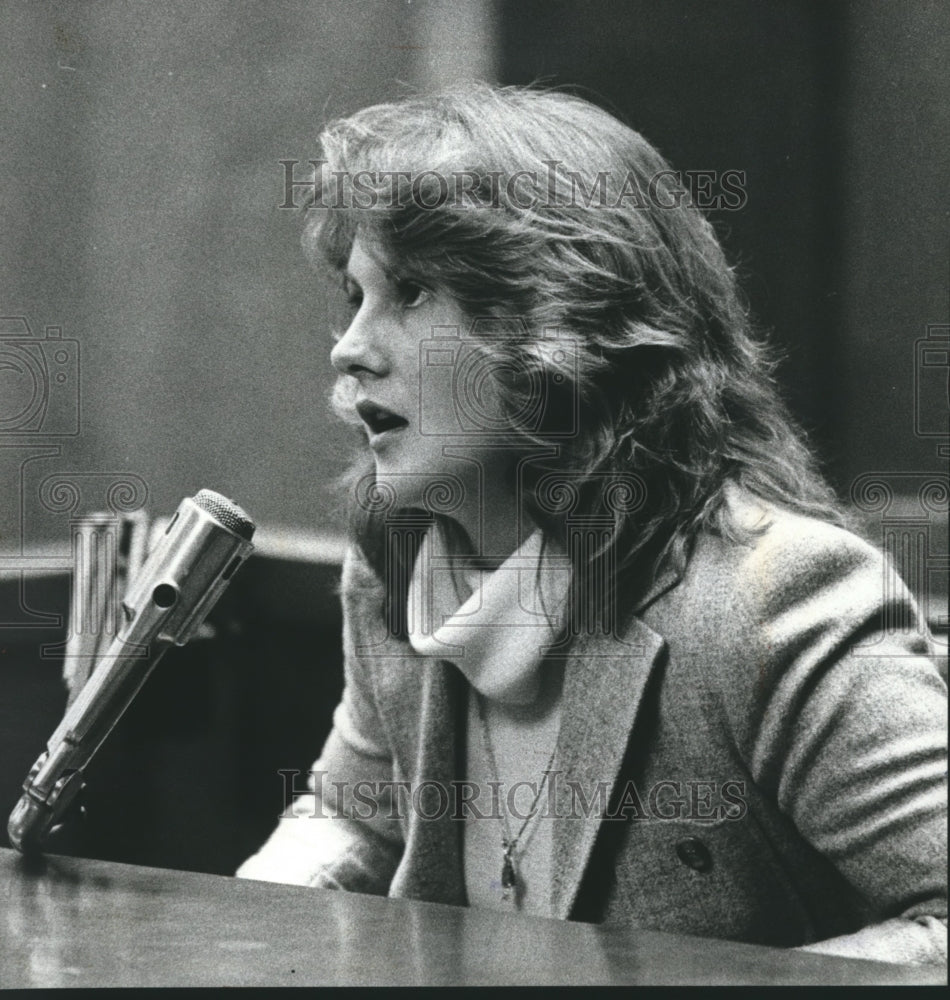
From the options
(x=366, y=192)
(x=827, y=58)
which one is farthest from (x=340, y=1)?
(x=827, y=58)

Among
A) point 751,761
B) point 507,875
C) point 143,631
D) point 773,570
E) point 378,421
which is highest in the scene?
point 378,421

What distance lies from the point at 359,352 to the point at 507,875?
788 millimetres

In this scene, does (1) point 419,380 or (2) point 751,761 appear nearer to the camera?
(2) point 751,761

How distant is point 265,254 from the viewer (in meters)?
2.21

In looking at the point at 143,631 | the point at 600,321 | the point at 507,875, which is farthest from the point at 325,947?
the point at 600,321

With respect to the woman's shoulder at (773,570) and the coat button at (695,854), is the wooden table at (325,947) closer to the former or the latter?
the coat button at (695,854)

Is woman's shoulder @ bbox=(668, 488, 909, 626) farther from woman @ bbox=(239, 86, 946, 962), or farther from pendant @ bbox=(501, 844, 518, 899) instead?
pendant @ bbox=(501, 844, 518, 899)

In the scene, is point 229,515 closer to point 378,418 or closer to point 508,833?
point 378,418

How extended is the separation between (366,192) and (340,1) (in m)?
0.31

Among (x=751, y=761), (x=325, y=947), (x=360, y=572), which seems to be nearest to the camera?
(x=325, y=947)

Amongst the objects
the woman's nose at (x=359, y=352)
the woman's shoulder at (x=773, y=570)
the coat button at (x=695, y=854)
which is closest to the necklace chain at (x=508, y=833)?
the coat button at (x=695, y=854)

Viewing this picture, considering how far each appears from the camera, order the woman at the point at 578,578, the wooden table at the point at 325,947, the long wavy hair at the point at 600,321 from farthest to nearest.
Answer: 1. the long wavy hair at the point at 600,321
2. the woman at the point at 578,578
3. the wooden table at the point at 325,947

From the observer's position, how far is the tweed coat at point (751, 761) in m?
1.85

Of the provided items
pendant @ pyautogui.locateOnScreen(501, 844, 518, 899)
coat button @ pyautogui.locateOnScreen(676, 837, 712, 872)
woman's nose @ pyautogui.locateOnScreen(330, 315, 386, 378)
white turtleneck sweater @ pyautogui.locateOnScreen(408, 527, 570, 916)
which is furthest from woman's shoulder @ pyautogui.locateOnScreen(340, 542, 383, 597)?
coat button @ pyautogui.locateOnScreen(676, 837, 712, 872)
